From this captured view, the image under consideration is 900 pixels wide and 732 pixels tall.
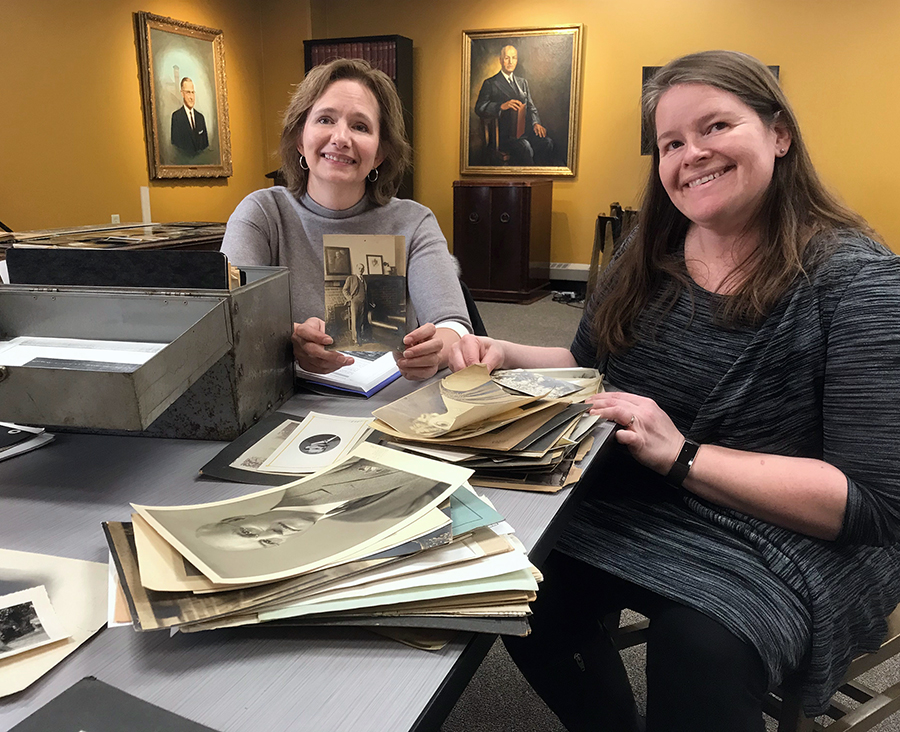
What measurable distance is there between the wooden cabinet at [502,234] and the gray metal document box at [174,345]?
4.48 m

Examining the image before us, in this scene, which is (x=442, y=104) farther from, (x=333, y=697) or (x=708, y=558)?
(x=333, y=697)

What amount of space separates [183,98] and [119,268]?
16.1ft

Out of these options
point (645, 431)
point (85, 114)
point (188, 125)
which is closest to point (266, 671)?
point (645, 431)

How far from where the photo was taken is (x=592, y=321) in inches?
55.5

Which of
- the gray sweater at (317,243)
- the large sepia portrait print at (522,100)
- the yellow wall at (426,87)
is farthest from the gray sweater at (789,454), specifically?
the large sepia portrait print at (522,100)

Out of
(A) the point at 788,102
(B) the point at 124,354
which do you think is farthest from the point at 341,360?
(A) the point at 788,102

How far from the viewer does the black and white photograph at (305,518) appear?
0.63 meters

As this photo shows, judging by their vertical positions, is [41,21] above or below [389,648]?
above

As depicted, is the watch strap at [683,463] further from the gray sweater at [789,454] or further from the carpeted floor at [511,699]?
the carpeted floor at [511,699]

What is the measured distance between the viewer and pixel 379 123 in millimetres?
1792

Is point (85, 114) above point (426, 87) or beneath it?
beneath

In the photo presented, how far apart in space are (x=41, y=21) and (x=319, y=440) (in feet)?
14.7

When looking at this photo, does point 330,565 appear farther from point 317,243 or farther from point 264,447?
point 317,243

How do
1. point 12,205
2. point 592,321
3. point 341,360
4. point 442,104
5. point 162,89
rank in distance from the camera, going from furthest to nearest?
point 442,104 < point 162,89 < point 12,205 < point 592,321 < point 341,360
